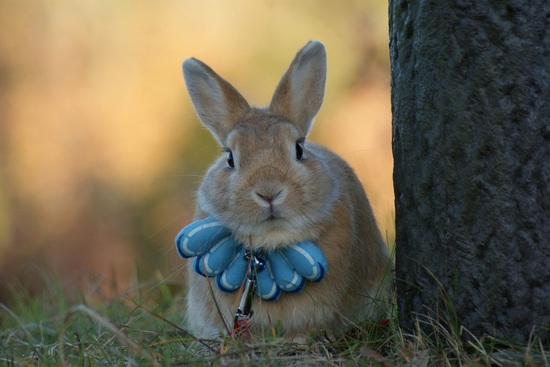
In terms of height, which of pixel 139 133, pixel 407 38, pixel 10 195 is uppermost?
pixel 407 38

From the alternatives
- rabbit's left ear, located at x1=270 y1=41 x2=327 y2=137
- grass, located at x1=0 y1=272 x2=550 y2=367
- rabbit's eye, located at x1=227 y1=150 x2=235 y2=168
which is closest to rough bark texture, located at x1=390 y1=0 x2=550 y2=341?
grass, located at x1=0 y1=272 x2=550 y2=367

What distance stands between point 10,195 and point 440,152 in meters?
5.41

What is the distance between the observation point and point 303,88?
3.67 metres

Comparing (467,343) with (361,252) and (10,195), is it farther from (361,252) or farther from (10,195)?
(10,195)

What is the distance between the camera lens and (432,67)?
298cm

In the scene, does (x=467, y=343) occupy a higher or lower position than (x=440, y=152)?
lower

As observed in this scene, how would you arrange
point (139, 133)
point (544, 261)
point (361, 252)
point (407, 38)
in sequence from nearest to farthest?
point (544, 261)
point (407, 38)
point (361, 252)
point (139, 133)

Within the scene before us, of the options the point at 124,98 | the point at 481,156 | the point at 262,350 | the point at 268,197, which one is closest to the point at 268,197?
the point at 268,197

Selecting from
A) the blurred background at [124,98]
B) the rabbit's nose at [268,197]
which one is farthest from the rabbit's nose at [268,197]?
the blurred background at [124,98]

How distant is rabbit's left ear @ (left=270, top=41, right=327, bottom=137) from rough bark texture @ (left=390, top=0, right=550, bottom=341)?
612 millimetres

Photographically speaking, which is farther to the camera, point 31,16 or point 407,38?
point 31,16

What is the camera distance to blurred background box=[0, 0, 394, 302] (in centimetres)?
718

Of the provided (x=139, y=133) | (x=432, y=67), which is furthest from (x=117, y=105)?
(x=432, y=67)

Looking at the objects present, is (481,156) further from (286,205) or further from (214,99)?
(214,99)
